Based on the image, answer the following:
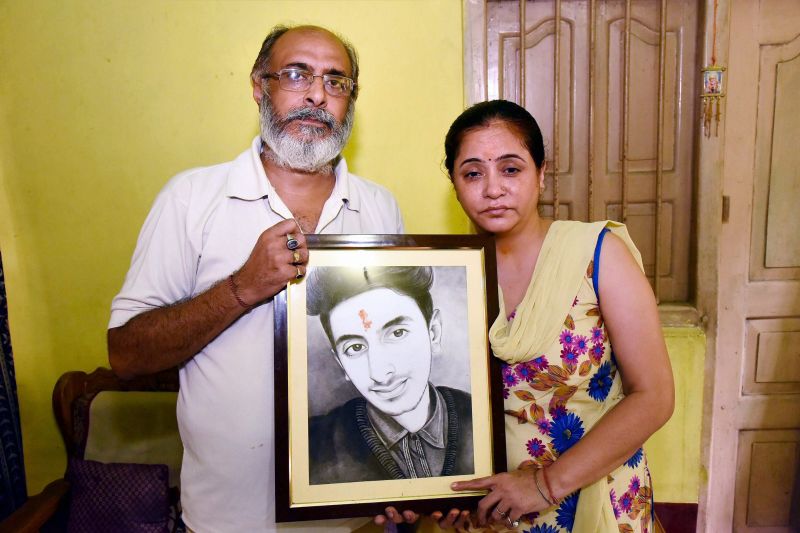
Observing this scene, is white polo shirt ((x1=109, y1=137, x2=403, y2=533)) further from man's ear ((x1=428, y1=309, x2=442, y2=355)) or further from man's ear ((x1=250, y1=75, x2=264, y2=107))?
man's ear ((x1=428, y1=309, x2=442, y2=355))

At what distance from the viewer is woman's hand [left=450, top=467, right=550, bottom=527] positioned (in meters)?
1.14

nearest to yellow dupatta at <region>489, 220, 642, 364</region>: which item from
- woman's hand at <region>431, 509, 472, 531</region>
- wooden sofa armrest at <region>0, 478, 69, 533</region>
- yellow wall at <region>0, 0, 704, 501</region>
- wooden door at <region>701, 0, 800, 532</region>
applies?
woman's hand at <region>431, 509, 472, 531</region>

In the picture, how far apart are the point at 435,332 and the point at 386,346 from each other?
125 millimetres

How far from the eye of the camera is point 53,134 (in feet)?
6.85

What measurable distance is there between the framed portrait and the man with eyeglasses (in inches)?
7.8

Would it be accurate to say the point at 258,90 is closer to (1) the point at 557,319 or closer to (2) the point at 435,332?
(2) the point at 435,332

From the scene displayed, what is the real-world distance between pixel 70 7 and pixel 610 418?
2.48 meters

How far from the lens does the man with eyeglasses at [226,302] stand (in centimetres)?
129

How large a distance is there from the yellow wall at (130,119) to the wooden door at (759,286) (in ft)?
4.37

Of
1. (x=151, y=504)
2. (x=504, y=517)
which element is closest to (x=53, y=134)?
(x=151, y=504)

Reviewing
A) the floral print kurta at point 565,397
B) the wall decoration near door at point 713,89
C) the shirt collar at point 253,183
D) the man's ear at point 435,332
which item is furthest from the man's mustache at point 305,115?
the wall decoration near door at point 713,89

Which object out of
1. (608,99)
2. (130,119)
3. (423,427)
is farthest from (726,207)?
(130,119)

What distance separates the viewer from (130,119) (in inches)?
82.1

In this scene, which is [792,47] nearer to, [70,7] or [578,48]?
[578,48]
